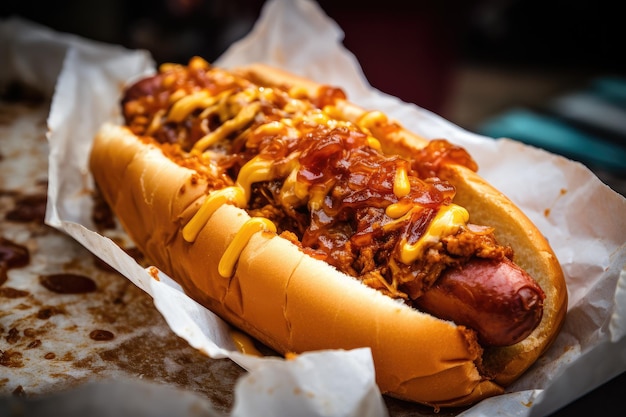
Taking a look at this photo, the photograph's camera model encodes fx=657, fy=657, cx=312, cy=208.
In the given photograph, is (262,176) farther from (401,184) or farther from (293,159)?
(401,184)

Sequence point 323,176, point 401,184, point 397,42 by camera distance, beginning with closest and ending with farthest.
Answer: point 401,184
point 323,176
point 397,42

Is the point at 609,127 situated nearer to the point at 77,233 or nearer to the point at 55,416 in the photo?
the point at 77,233

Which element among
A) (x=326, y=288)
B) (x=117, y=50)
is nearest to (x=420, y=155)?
(x=326, y=288)

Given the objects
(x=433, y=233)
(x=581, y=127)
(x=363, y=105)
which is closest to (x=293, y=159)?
(x=433, y=233)

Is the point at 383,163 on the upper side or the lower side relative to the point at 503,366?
upper

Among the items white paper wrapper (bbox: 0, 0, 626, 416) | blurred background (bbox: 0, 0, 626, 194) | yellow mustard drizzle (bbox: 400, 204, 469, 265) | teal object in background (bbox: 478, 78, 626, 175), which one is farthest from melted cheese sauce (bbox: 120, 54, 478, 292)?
teal object in background (bbox: 478, 78, 626, 175)

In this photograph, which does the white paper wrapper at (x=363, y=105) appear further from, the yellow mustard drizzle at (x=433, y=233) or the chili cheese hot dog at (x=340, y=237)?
the yellow mustard drizzle at (x=433, y=233)
